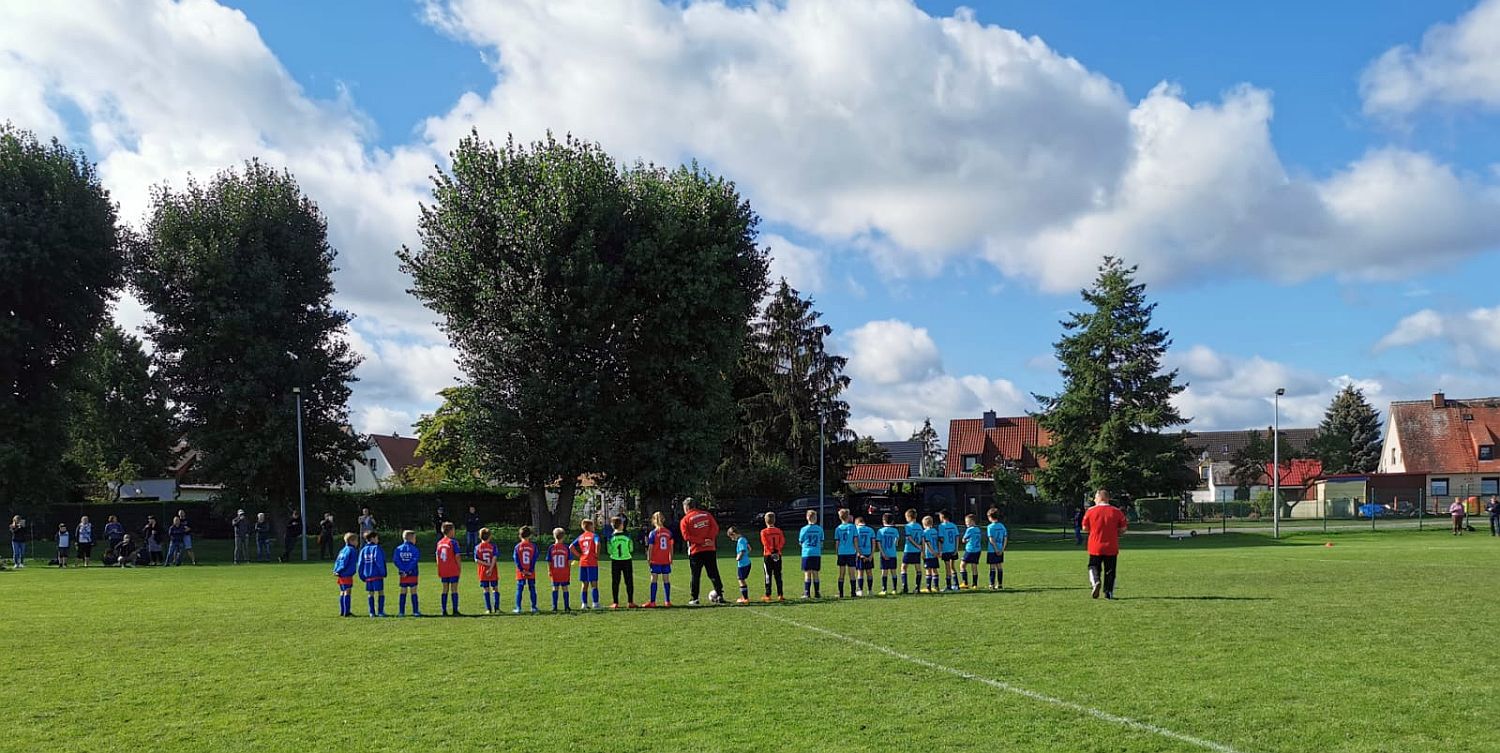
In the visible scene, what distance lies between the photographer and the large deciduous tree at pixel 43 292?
39.2 meters

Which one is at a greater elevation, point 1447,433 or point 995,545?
point 1447,433

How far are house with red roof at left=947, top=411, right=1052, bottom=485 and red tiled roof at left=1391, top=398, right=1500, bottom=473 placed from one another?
89.6ft

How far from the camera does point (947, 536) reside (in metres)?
21.0

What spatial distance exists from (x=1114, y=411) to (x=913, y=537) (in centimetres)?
4195

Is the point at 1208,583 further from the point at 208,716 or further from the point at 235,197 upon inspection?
the point at 235,197

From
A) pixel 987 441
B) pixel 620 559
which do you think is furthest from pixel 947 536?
pixel 987 441

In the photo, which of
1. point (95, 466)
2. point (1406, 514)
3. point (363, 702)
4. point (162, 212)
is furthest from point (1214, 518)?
point (95, 466)

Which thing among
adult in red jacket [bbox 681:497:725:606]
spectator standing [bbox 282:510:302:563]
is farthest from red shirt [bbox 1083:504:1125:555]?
spectator standing [bbox 282:510:302:563]

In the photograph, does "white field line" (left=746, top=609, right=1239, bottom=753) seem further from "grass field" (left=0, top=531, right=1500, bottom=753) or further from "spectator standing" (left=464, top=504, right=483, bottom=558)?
"spectator standing" (left=464, top=504, right=483, bottom=558)

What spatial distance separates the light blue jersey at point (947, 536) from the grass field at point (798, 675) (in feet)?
4.17

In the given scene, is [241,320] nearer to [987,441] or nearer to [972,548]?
[972,548]

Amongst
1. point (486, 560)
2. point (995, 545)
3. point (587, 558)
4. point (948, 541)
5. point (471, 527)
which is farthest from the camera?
point (471, 527)

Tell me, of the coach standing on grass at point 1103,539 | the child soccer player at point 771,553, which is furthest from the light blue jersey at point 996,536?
the child soccer player at point 771,553

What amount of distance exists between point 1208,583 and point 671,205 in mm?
25003
